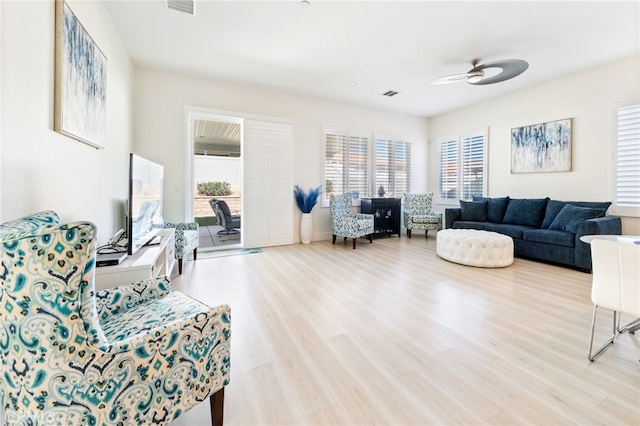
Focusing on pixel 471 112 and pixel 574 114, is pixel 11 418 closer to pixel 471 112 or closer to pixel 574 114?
pixel 574 114

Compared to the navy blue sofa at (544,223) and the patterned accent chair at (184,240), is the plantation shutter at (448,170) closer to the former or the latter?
the navy blue sofa at (544,223)

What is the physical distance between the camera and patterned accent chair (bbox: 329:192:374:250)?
16.3 feet

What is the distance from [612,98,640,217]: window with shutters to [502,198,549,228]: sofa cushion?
2.74ft

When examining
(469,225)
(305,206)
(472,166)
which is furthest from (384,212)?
(472,166)

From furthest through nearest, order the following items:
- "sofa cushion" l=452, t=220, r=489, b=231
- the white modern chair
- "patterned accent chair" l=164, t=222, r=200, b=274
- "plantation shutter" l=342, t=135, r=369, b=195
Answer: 1. "plantation shutter" l=342, t=135, r=369, b=195
2. "sofa cushion" l=452, t=220, r=489, b=231
3. "patterned accent chair" l=164, t=222, r=200, b=274
4. the white modern chair

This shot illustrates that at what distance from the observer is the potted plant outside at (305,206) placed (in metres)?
5.28

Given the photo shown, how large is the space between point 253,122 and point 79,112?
10.2 feet

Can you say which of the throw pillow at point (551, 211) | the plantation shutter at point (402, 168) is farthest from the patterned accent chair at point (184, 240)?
the throw pillow at point (551, 211)

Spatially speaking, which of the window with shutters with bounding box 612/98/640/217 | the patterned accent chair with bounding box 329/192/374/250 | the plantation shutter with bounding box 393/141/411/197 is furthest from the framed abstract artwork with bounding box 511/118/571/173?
the patterned accent chair with bounding box 329/192/374/250

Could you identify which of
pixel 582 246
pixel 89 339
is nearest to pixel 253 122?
pixel 89 339

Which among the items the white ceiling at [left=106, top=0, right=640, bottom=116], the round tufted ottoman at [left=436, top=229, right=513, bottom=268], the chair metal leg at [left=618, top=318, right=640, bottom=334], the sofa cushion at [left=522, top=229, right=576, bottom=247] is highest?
the white ceiling at [left=106, top=0, right=640, bottom=116]

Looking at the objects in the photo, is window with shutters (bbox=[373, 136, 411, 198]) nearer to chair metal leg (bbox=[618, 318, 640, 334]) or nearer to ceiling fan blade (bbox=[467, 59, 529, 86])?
ceiling fan blade (bbox=[467, 59, 529, 86])

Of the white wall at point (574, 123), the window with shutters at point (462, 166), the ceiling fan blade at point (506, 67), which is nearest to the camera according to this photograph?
the ceiling fan blade at point (506, 67)

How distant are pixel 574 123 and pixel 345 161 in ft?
12.8
